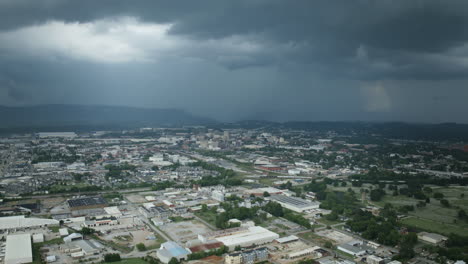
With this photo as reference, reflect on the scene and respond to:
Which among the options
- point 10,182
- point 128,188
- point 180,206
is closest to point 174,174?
point 128,188

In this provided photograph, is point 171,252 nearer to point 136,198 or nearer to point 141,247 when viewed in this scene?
point 141,247

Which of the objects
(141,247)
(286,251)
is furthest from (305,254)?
(141,247)

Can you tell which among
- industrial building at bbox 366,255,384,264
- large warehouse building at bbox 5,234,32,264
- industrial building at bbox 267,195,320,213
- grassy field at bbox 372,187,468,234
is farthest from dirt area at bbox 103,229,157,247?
grassy field at bbox 372,187,468,234

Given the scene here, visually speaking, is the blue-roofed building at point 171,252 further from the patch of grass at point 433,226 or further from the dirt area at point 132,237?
the patch of grass at point 433,226

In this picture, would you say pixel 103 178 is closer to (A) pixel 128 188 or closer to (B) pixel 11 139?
(A) pixel 128 188

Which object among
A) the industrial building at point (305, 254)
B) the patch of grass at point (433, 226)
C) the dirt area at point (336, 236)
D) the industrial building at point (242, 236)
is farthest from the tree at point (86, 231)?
the patch of grass at point (433, 226)

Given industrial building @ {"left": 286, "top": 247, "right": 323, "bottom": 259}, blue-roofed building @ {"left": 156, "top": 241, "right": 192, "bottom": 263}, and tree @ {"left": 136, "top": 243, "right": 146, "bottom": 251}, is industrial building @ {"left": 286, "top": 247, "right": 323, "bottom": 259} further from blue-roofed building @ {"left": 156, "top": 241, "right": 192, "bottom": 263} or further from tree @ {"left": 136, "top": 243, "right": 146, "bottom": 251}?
tree @ {"left": 136, "top": 243, "right": 146, "bottom": 251}

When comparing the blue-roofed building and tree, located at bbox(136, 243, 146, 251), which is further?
tree, located at bbox(136, 243, 146, 251)
